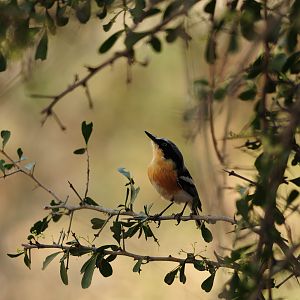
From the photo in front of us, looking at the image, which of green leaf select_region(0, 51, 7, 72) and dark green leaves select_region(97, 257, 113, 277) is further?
dark green leaves select_region(97, 257, 113, 277)

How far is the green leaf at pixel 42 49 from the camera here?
11.1 ft

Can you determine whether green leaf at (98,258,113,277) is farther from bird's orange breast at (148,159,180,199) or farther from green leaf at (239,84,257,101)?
bird's orange breast at (148,159,180,199)

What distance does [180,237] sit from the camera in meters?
7.80

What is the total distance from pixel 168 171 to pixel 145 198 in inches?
144

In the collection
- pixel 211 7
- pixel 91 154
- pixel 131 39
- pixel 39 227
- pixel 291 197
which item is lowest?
pixel 39 227

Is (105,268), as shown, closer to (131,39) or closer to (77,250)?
(77,250)

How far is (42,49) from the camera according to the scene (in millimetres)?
3398

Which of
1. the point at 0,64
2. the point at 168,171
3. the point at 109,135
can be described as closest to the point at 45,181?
the point at 109,135

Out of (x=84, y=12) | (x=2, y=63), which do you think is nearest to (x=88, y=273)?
(x=2, y=63)

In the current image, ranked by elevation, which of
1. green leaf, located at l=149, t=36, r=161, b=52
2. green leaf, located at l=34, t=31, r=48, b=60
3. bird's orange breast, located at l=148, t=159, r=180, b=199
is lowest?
green leaf, located at l=34, t=31, r=48, b=60

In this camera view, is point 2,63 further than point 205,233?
No

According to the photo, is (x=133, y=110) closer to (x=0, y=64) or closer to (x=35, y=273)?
(x=35, y=273)

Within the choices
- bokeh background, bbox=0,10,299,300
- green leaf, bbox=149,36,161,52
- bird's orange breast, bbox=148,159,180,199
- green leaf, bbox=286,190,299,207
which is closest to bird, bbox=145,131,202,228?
bird's orange breast, bbox=148,159,180,199

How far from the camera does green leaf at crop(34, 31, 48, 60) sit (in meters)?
3.39
